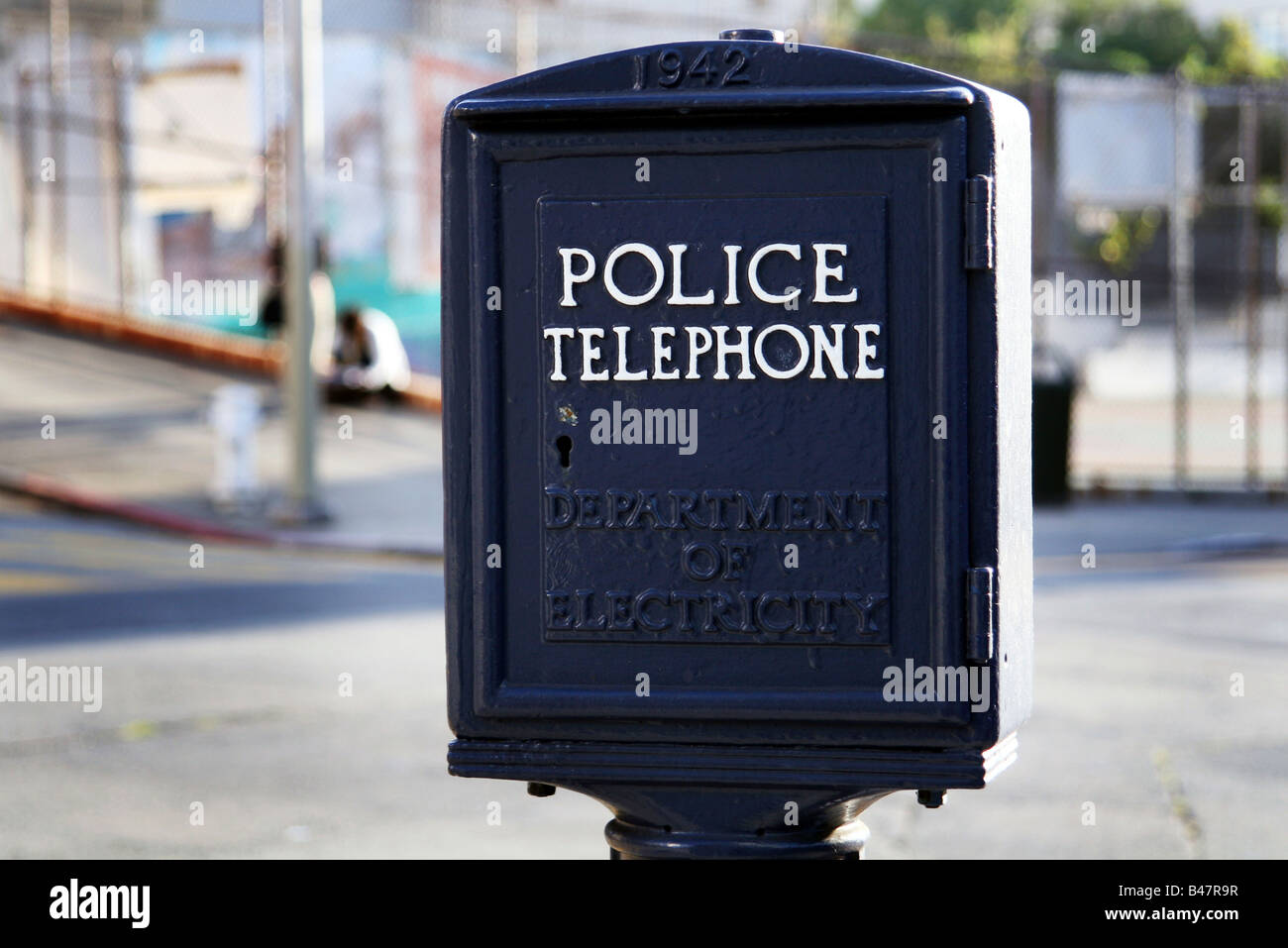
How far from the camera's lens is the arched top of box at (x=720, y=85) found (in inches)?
95.9

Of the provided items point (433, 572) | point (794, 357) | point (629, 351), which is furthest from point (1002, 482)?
point (433, 572)

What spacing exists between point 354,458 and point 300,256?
3972 millimetres

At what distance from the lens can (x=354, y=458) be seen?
16.9 m

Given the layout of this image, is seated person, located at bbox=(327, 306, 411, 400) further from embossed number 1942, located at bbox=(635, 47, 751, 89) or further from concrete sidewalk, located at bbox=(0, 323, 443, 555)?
embossed number 1942, located at bbox=(635, 47, 751, 89)

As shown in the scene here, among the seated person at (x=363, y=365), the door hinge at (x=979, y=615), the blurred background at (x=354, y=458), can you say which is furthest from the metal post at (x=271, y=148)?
the door hinge at (x=979, y=615)

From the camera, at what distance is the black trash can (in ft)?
47.0

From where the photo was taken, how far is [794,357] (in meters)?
2.51

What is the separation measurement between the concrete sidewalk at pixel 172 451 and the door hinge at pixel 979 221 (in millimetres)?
10283

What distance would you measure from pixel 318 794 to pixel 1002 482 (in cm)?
389
